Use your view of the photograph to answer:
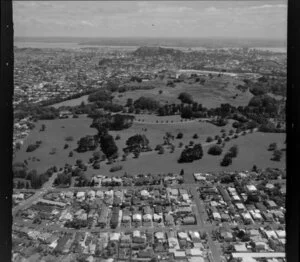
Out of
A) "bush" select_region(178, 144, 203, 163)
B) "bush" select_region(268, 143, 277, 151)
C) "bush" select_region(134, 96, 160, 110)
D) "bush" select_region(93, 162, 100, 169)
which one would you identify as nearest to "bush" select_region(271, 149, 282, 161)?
"bush" select_region(268, 143, 277, 151)

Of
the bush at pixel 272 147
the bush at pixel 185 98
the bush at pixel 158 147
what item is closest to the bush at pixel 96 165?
the bush at pixel 158 147

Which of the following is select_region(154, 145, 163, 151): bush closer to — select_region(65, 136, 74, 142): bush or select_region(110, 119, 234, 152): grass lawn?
select_region(110, 119, 234, 152): grass lawn

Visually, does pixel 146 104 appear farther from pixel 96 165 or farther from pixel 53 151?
pixel 53 151

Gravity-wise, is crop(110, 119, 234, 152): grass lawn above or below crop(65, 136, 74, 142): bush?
above

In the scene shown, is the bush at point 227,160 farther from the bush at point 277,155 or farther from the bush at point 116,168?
the bush at point 116,168

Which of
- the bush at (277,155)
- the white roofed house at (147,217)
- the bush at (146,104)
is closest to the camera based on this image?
the bush at (277,155)

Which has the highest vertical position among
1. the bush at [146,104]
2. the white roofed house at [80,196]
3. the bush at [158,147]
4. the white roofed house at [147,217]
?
the bush at [146,104]

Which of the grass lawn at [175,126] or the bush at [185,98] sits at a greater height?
the bush at [185,98]

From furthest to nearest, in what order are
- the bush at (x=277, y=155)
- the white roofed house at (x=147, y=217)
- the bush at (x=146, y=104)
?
the bush at (x=146, y=104), the white roofed house at (x=147, y=217), the bush at (x=277, y=155)

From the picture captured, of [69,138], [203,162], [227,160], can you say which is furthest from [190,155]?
[69,138]
